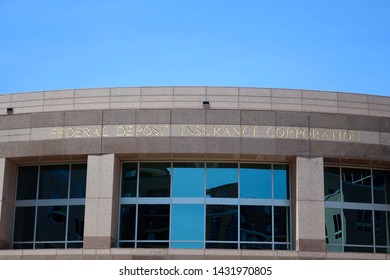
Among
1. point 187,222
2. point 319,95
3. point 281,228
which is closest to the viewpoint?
point 187,222

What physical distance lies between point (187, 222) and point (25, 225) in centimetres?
774

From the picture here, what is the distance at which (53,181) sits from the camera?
33781 millimetres

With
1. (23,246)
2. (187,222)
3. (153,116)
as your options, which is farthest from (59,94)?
(187,222)

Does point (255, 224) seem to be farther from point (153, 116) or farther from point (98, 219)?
point (98, 219)

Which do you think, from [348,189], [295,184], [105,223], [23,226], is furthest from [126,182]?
[348,189]

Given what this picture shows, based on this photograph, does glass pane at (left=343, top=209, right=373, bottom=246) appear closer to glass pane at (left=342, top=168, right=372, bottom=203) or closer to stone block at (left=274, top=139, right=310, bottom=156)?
glass pane at (left=342, top=168, right=372, bottom=203)

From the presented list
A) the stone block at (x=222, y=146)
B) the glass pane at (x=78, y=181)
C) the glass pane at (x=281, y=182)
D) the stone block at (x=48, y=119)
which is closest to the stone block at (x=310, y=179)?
the glass pane at (x=281, y=182)

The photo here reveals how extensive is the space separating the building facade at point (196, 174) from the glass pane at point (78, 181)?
0.06 metres

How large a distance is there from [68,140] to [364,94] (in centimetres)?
1420

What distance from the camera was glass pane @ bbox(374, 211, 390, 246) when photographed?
110 ft

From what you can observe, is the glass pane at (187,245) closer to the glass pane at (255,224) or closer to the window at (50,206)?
the glass pane at (255,224)

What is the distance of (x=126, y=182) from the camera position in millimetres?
33062

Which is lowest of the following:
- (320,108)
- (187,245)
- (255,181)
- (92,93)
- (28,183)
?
(187,245)

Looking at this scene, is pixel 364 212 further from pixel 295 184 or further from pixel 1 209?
pixel 1 209
